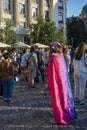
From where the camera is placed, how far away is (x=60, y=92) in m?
10.5

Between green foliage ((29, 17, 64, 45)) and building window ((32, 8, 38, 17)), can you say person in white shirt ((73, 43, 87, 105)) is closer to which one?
green foliage ((29, 17, 64, 45))

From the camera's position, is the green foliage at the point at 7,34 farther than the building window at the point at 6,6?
No

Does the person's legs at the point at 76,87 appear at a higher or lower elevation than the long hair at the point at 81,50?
lower

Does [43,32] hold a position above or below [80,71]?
below

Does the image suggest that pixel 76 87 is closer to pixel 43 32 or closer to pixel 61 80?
pixel 61 80

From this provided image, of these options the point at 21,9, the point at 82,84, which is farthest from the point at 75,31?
the point at 82,84

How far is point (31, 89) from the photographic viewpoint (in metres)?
19.3

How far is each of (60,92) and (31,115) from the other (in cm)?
152

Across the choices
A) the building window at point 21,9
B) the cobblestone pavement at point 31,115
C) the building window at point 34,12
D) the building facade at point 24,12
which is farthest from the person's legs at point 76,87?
the building window at point 34,12

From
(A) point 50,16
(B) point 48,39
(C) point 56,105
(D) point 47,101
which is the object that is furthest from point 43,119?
(A) point 50,16

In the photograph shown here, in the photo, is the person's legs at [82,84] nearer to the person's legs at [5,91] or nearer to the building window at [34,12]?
the person's legs at [5,91]

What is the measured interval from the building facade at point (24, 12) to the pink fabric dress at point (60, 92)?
51.4 metres

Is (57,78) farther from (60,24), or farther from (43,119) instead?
(60,24)

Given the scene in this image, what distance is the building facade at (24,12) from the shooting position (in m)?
69.9
